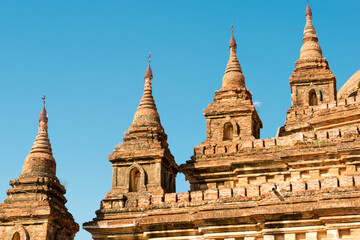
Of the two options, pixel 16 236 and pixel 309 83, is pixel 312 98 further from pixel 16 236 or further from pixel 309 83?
pixel 16 236

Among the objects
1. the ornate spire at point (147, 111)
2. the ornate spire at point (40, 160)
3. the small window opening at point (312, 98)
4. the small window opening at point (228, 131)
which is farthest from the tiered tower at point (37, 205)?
the small window opening at point (312, 98)

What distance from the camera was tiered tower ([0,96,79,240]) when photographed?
3069 centimetres

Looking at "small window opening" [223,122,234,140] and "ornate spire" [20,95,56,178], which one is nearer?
"ornate spire" [20,95,56,178]

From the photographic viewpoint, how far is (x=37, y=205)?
3106 centimetres

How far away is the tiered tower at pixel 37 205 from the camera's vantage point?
3069cm

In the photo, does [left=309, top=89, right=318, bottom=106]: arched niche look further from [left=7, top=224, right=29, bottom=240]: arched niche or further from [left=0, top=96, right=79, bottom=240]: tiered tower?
[left=7, top=224, right=29, bottom=240]: arched niche

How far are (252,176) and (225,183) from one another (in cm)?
173

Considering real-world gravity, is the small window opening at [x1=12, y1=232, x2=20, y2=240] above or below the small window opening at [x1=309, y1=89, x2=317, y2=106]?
below

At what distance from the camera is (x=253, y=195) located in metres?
29.3

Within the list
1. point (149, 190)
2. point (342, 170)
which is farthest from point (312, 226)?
point (149, 190)

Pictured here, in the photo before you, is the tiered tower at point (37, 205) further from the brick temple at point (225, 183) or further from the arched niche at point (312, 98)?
the arched niche at point (312, 98)

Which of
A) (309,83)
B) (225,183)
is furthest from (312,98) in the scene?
(225,183)

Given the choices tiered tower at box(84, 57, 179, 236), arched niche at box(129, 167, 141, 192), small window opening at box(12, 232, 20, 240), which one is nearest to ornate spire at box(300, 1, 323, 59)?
tiered tower at box(84, 57, 179, 236)

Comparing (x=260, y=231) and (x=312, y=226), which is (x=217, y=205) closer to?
(x=260, y=231)
